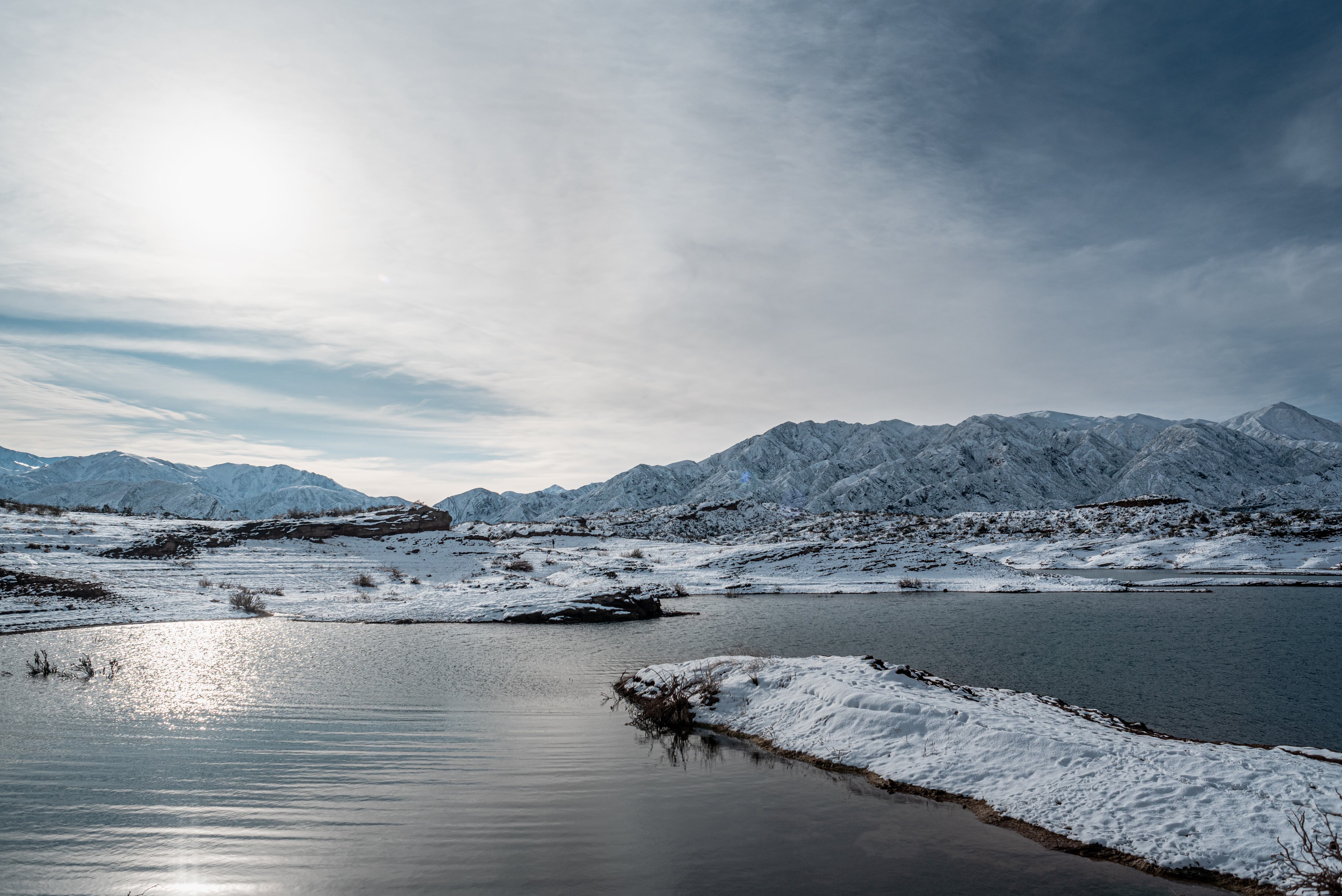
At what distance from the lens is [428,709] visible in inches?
631

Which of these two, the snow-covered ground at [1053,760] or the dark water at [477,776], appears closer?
the dark water at [477,776]

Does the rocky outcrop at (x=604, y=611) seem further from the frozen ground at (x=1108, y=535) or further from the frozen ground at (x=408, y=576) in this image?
the frozen ground at (x=1108, y=535)

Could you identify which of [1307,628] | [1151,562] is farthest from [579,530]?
[1307,628]

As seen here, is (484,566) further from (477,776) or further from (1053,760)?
(1053,760)

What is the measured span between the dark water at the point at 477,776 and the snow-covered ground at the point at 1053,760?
0.81 m

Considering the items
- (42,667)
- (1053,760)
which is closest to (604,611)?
(42,667)

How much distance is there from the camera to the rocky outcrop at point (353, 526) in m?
56.0

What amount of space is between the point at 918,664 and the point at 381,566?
43.8 m

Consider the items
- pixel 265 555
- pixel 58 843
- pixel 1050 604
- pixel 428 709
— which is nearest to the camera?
pixel 58 843

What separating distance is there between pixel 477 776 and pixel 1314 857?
11.6m

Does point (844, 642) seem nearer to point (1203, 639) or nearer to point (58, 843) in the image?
point (1203, 639)

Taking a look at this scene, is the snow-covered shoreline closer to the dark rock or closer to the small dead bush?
the dark rock

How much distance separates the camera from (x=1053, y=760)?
10.6 metres

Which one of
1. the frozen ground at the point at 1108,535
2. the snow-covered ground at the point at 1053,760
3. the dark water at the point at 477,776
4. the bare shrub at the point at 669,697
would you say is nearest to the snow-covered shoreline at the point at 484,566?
the frozen ground at the point at 1108,535
